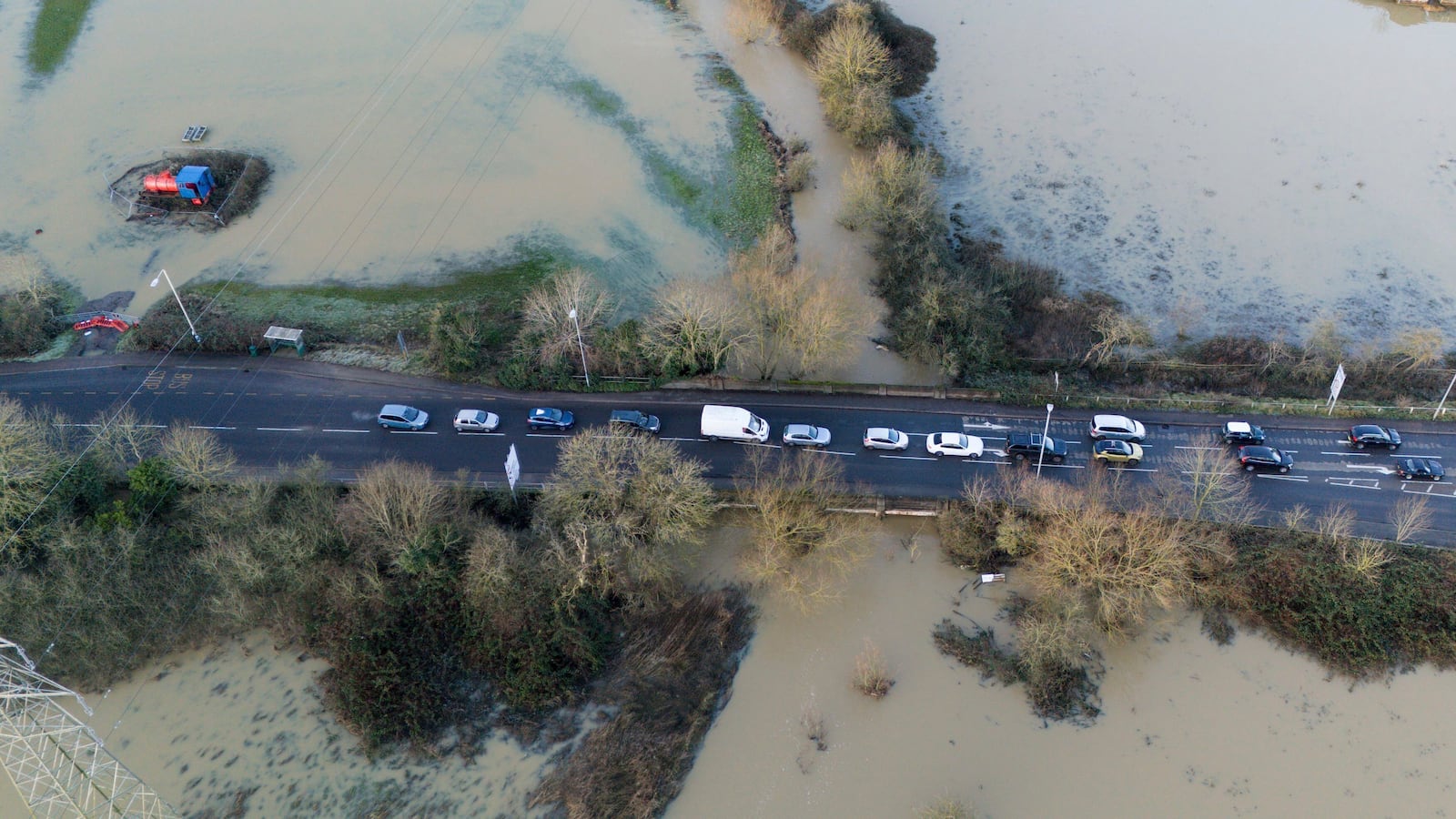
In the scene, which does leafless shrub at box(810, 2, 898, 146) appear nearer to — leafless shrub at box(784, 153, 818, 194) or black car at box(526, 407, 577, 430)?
leafless shrub at box(784, 153, 818, 194)

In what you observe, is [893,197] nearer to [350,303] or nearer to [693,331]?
[693,331]

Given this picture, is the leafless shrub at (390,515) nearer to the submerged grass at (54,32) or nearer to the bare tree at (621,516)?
the bare tree at (621,516)

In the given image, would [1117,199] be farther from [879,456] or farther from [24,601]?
[24,601]

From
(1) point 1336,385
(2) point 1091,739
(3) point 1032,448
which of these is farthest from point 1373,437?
(2) point 1091,739

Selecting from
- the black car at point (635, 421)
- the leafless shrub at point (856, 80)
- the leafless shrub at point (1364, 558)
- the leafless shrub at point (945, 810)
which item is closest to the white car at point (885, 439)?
the black car at point (635, 421)

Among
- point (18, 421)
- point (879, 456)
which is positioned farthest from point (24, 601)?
point (879, 456)
